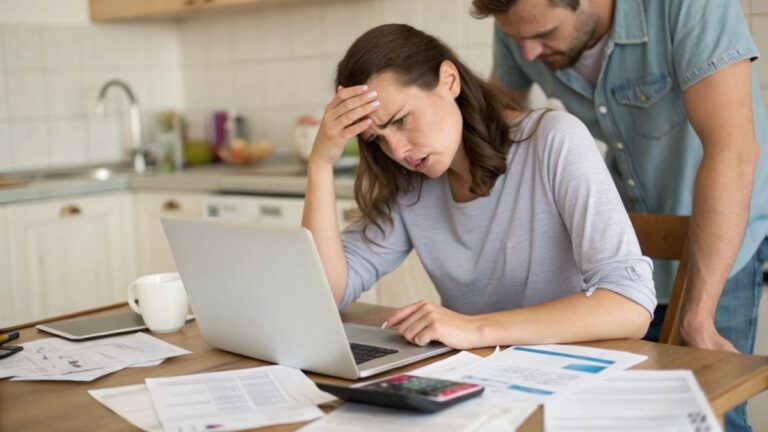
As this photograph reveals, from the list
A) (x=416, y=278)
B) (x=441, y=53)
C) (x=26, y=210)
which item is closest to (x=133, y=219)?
(x=26, y=210)

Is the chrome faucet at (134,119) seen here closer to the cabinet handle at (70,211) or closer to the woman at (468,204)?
the cabinet handle at (70,211)

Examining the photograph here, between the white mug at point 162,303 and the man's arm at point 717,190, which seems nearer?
the white mug at point 162,303

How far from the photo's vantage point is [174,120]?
4207 millimetres

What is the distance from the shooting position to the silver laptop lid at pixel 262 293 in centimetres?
129

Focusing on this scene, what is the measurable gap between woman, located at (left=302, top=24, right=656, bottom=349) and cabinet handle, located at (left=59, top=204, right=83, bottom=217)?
193 cm

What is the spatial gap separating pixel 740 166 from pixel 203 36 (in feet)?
9.84

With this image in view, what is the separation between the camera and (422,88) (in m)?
1.70

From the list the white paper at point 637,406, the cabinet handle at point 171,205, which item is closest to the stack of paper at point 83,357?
the white paper at point 637,406

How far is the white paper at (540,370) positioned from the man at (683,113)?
477 mm

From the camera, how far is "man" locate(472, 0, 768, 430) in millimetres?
1822

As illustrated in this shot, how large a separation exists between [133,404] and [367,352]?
13.5 inches

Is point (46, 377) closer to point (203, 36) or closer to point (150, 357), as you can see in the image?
point (150, 357)

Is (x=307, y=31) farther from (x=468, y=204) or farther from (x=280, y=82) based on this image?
(x=468, y=204)

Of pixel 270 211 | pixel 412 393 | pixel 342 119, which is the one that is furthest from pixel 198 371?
pixel 270 211
